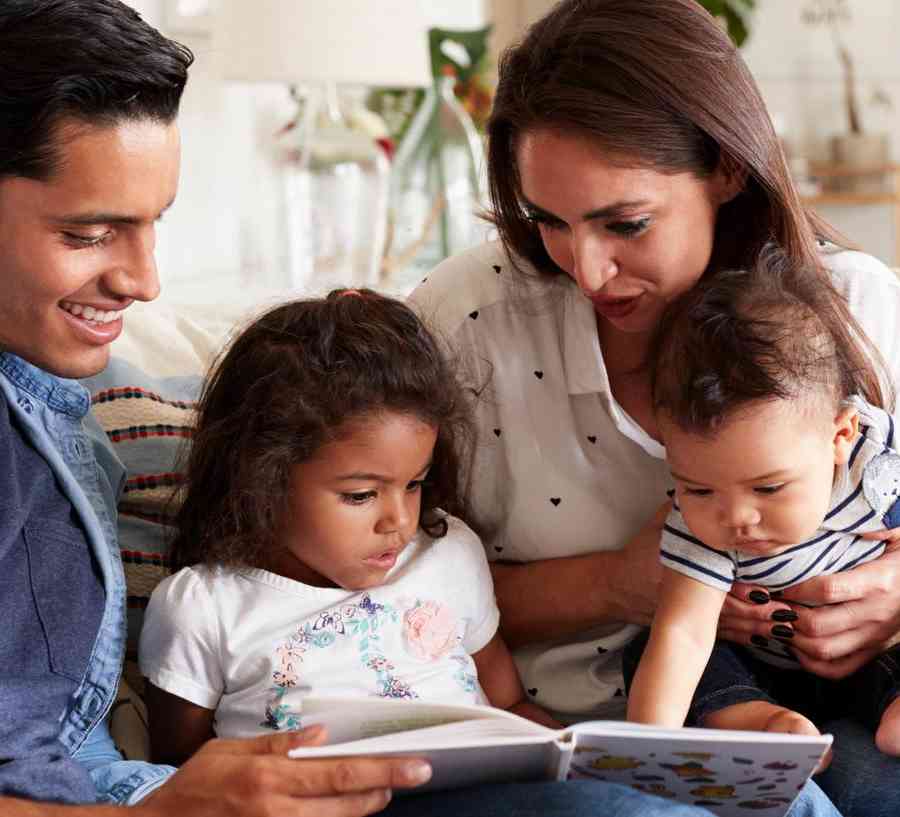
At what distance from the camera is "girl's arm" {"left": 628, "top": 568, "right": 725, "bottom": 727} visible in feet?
4.70

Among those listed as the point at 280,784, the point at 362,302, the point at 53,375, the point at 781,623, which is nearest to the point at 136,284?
the point at 53,375

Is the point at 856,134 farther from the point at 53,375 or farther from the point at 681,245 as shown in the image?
the point at 53,375

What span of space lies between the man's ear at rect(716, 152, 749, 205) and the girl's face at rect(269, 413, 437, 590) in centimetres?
46

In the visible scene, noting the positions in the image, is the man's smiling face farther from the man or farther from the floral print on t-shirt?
the floral print on t-shirt

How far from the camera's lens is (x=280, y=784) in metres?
1.16

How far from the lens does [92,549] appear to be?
4.58ft

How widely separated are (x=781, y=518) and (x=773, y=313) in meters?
0.22

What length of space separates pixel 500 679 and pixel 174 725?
16.9 inches

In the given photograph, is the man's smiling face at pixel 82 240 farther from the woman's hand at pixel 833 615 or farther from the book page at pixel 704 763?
the woman's hand at pixel 833 615

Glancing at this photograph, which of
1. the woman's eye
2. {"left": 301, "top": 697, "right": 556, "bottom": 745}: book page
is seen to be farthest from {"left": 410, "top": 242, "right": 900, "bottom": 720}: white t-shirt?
{"left": 301, "top": 697, "right": 556, "bottom": 745}: book page

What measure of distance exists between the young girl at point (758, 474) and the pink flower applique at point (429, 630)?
23 centimetres

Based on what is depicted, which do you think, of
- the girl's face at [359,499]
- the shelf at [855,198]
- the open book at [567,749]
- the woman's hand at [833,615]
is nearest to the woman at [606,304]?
the woman's hand at [833,615]

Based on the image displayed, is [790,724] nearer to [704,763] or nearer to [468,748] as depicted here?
[704,763]

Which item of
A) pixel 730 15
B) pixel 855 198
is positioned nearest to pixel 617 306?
pixel 730 15
